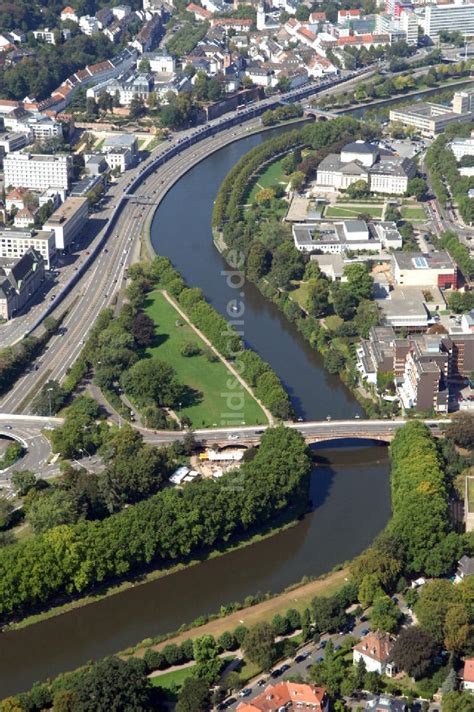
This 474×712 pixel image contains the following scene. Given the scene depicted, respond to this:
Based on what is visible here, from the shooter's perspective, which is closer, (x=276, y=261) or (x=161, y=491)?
(x=161, y=491)

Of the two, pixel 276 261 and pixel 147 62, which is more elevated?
pixel 147 62

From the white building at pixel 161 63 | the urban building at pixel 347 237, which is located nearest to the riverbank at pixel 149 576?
the urban building at pixel 347 237

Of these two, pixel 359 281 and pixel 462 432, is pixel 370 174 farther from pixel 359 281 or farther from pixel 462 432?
pixel 462 432

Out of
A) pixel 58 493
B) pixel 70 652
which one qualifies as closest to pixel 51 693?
pixel 70 652

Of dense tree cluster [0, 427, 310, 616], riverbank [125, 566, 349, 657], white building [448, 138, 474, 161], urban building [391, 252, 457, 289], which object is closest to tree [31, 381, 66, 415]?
dense tree cluster [0, 427, 310, 616]

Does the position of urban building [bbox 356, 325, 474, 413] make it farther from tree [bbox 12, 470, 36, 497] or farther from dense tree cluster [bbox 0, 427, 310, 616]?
tree [bbox 12, 470, 36, 497]

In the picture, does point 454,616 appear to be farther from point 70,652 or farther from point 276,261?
point 276,261
